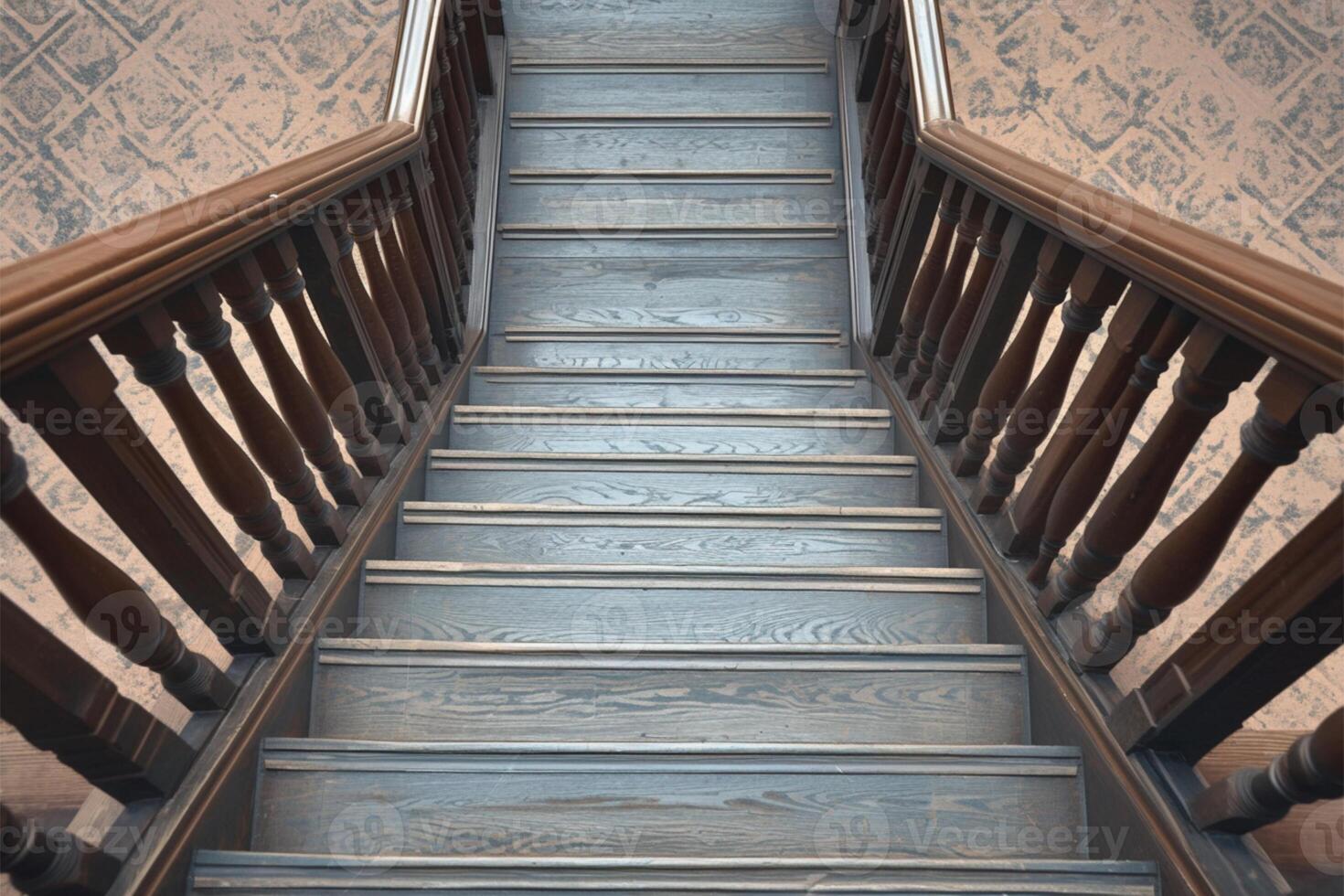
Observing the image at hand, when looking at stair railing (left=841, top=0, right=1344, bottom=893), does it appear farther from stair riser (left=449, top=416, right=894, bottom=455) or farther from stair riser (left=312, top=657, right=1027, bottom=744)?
stair riser (left=449, top=416, right=894, bottom=455)

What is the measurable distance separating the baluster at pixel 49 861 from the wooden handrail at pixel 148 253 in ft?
1.48

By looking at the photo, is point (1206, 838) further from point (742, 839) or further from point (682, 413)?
point (682, 413)

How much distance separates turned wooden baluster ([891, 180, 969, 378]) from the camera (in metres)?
2.03

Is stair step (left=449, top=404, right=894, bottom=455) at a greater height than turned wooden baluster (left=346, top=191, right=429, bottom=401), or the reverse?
turned wooden baluster (left=346, top=191, right=429, bottom=401)

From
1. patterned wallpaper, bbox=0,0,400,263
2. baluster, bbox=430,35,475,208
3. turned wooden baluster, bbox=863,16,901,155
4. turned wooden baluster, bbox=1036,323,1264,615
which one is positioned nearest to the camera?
turned wooden baluster, bbox=1036,323,1264,615

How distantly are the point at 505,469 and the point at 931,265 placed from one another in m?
1.07

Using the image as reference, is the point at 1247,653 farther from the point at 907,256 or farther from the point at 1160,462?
the point at 907,256

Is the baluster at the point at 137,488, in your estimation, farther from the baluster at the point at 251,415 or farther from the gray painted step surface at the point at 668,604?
the gray painted step surface at the point at 668,604

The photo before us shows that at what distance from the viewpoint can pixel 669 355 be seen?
307 cm

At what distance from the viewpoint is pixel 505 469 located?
2332 millimetres

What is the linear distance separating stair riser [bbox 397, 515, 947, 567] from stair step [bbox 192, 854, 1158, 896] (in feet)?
2.79

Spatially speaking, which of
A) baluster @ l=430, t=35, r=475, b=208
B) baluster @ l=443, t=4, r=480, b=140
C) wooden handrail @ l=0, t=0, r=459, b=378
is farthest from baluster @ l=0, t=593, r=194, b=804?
baluster @ l=443, t=4, r=480, b=140

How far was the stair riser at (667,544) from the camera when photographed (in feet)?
6.72

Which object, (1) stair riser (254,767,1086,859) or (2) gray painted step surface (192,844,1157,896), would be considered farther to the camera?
(1) stair riser (254,767,1086,859)
